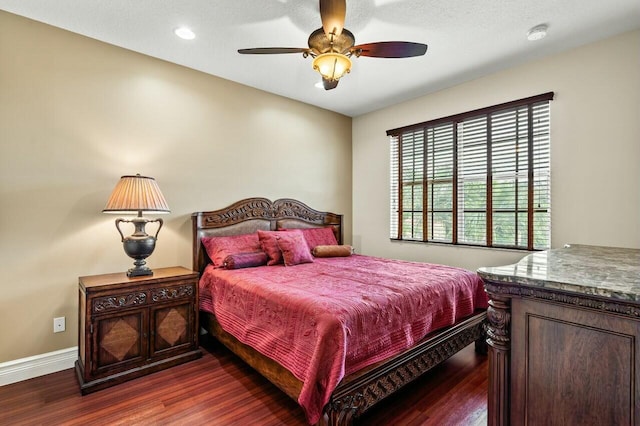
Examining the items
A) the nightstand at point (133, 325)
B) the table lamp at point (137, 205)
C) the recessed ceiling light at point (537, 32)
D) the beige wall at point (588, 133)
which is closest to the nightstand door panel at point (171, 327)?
the nightstand at point (133, 325)

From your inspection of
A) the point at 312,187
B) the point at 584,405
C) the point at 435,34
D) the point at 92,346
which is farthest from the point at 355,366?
the point at 312,187

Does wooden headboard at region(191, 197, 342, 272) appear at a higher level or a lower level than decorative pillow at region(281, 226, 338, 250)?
higher

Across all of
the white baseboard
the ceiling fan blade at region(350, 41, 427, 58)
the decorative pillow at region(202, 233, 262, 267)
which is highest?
the ceiling fan blade at region(350, 41, 427, 58)

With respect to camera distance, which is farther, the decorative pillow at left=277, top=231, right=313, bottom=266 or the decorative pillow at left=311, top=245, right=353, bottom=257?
the decorative pillow at left=311, top=245, right=353, bottom=257

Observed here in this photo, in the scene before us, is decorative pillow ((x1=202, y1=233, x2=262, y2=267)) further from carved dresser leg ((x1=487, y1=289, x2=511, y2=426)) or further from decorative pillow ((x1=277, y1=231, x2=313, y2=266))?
carved dresser leg ((x1=487, y1=289, x2=511, y2=426))

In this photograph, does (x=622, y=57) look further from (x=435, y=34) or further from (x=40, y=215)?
(x=40, y=215)

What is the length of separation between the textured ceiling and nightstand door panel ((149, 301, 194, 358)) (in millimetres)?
2469

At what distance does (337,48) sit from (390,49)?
394 mm

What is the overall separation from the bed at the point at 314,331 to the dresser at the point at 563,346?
0.79 metres

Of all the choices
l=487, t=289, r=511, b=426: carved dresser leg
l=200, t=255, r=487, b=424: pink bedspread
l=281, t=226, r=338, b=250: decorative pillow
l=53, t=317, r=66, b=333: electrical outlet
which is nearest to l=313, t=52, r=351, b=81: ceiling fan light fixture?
l=200, t=255, r=487, b=424: pink bedspread

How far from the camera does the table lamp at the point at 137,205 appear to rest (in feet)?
8.60

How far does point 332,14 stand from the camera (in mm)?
2008

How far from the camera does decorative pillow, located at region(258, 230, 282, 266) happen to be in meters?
3.46

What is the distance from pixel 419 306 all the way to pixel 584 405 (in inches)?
49.1
